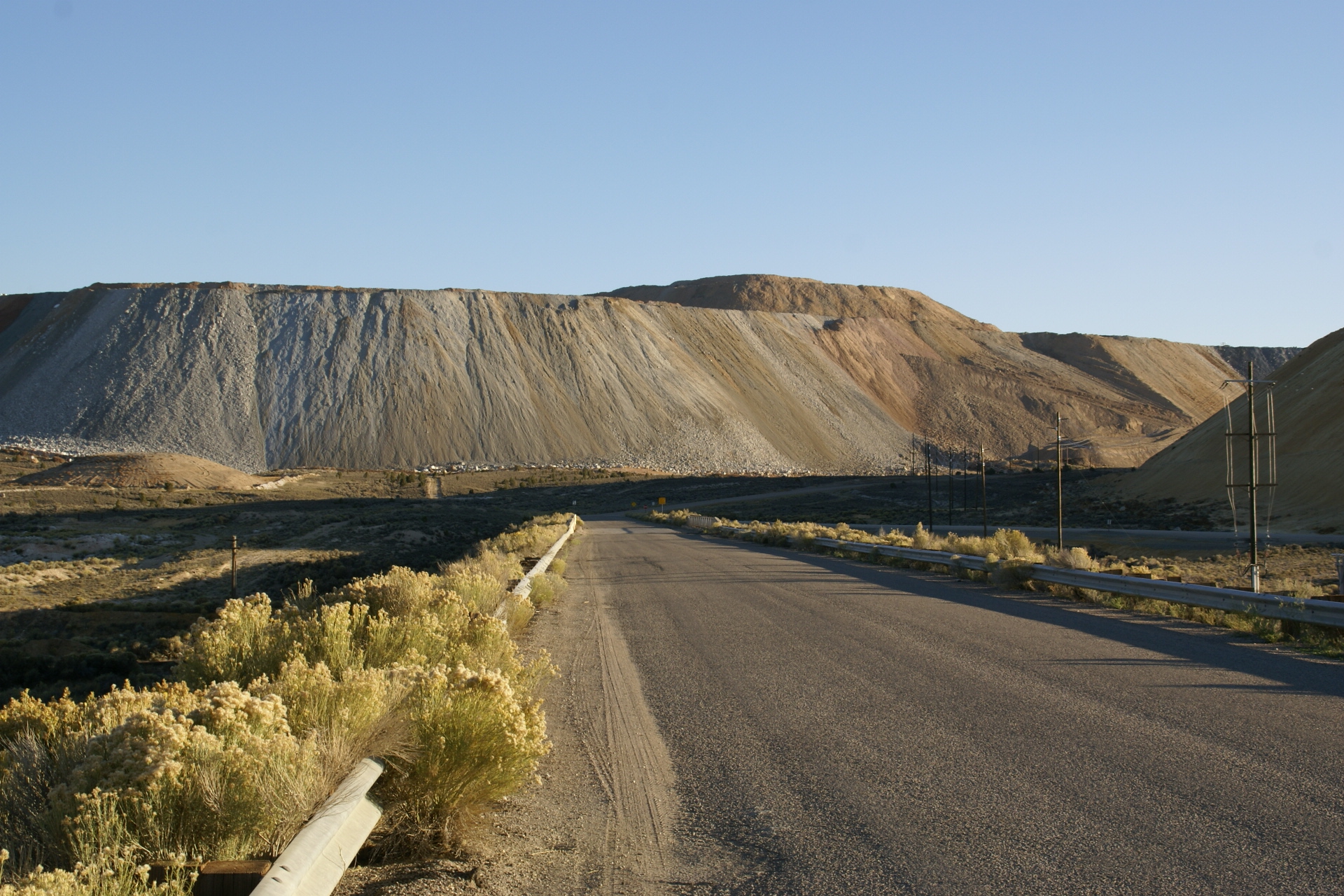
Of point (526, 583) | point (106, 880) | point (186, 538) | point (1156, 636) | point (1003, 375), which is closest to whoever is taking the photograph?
point (106, 880)

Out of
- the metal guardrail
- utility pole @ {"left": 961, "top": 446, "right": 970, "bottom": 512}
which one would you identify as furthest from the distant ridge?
the metal guardrail

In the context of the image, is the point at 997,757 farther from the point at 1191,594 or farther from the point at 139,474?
the point at 139,474

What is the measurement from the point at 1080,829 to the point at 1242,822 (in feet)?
2.38

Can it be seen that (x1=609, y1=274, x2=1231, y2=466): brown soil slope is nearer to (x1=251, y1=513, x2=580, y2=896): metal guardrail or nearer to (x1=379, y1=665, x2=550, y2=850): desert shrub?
(x1=379, y1=665, x2=550, y2=850): desert shrub

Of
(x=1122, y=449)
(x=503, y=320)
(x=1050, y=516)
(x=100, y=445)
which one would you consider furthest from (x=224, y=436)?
(x=1122, y=449)

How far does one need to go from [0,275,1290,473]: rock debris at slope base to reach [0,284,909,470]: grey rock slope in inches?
7.1

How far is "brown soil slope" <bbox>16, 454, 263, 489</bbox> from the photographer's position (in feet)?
206

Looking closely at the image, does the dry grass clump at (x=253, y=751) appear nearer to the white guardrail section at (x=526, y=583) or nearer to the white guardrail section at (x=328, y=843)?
the white guardrail section at (x=328, y=843)

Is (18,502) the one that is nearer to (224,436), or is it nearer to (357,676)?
(224,436)

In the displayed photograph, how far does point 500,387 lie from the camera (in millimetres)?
86812

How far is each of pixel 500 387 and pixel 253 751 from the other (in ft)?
277

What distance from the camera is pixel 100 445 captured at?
252ft

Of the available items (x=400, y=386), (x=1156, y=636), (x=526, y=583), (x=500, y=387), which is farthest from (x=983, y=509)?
(x=400, y=386)

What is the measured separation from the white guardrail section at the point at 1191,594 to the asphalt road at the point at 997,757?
635 millimetres
